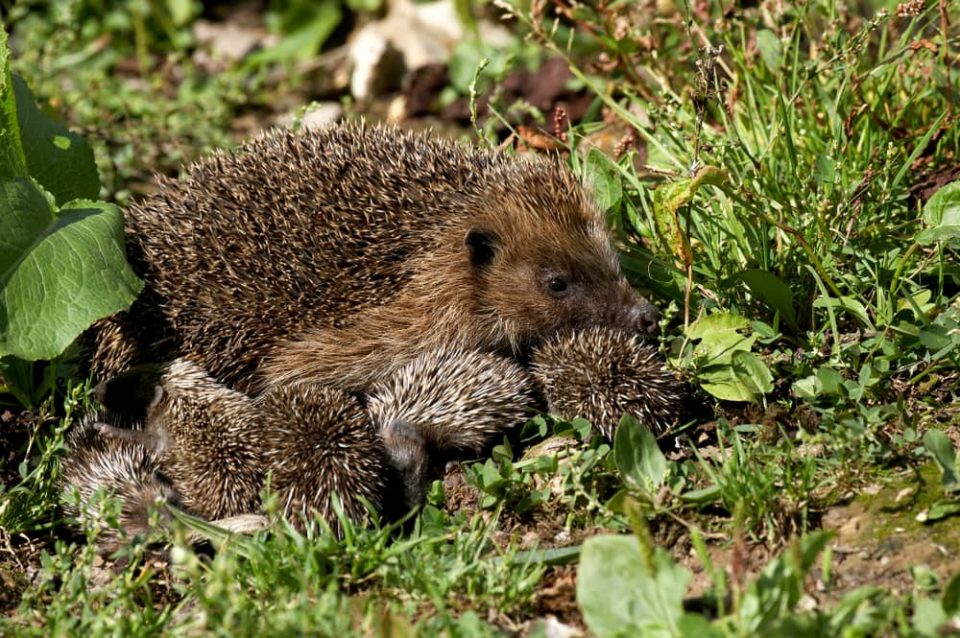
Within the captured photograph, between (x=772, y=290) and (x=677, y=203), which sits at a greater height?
(x=677, y=203)

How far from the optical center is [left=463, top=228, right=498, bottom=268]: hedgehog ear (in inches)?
219

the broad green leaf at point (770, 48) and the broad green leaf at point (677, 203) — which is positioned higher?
the broad green leaf at point (770, 48)

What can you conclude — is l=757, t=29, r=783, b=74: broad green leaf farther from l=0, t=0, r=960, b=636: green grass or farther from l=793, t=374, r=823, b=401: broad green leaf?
l=793, t=374, r=823, b=401: broad green leaf

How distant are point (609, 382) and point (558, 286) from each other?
0.90 meters

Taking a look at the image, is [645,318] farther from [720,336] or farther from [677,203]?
[677,203]

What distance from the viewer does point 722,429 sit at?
476cm

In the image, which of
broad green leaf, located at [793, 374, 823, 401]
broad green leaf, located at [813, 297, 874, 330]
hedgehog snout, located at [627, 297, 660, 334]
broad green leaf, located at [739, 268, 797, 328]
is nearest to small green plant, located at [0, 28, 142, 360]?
hedgehog snout, located at [627, 297, 660, 334]

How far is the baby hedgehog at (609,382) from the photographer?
15.9 feet

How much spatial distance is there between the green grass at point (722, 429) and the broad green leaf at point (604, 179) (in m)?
0.02

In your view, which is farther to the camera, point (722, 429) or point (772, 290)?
point (772, 290)

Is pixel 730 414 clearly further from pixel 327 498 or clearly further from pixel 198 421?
pixel 198 421

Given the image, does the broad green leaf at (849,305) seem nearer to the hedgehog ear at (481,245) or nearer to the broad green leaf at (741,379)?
the broad green leaf at (741,379)

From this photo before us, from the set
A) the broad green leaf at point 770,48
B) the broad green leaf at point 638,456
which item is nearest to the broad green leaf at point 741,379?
the broad green leaf at point 638,456

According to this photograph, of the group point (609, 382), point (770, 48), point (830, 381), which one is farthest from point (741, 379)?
point (770, 48)
